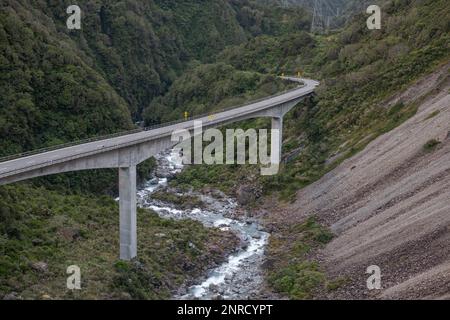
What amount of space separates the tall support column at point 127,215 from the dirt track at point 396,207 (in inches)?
527

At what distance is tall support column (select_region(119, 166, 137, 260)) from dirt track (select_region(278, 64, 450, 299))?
13393 millimetres

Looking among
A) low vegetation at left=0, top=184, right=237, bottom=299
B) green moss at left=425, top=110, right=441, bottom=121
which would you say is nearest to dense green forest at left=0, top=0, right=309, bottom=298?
low vegetation at left=0, top=184, right=237, bottom=299

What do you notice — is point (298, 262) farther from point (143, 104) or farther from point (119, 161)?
point (143, 104)

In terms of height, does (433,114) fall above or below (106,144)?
above

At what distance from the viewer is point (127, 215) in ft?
140

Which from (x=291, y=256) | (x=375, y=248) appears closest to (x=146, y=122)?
(x=291, y=256)

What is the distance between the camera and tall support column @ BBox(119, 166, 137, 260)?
42.5m

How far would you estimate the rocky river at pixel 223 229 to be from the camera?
4009cm

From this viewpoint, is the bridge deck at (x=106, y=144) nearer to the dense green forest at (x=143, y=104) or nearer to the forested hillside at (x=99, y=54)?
the dense green forest at (x=143, y=104)

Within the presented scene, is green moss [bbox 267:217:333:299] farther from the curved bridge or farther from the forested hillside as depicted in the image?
the forested hillside

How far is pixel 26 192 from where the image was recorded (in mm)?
48594

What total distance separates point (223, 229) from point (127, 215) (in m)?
12.2

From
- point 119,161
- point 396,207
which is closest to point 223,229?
point 119,161

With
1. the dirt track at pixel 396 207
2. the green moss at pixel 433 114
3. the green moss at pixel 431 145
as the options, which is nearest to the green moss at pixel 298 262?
the dirt track at pixel 396 207
